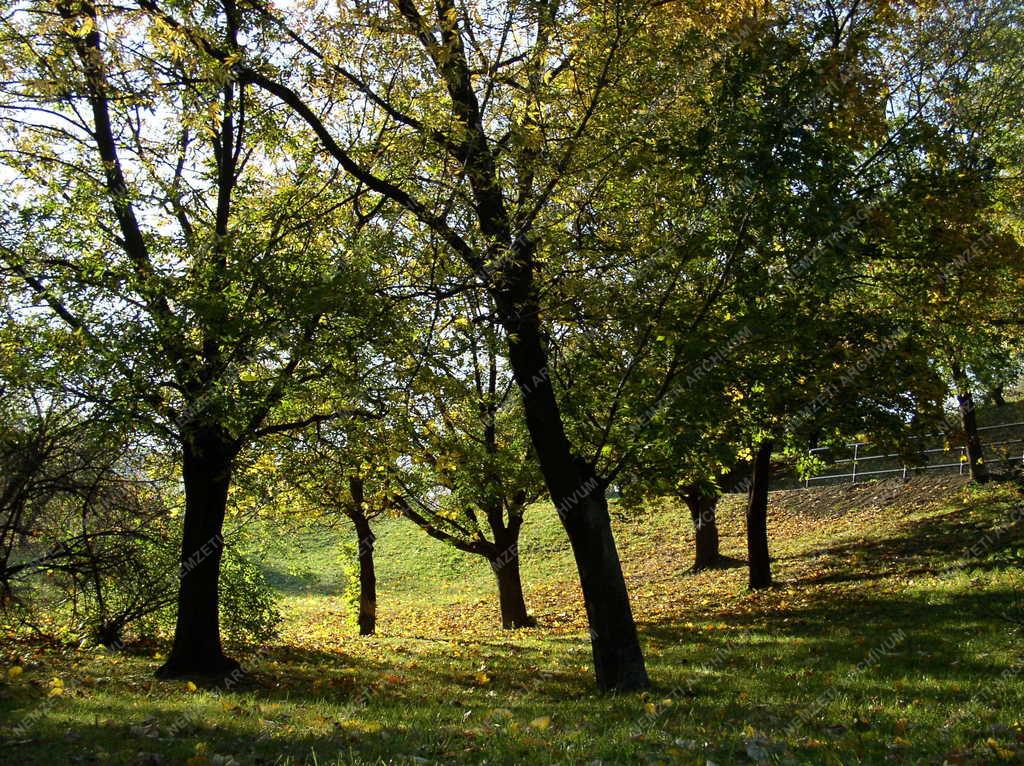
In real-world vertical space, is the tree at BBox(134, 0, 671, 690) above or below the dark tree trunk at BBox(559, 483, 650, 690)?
above

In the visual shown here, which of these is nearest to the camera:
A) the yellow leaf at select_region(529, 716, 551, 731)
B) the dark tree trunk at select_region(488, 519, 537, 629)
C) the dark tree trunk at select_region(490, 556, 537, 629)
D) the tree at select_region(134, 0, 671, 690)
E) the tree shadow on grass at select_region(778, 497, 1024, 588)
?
the yellow leaf at select_region(529, 716, 551, 731)

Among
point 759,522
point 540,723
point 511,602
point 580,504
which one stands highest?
point 580,504

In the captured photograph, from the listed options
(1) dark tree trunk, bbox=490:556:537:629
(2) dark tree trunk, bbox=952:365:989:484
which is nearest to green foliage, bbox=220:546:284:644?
(1) dark tree trunk, bbox=490:556:537:629

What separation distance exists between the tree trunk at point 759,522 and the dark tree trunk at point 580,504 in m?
9.01

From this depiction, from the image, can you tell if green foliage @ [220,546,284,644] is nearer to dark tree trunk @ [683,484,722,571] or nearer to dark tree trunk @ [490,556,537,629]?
dark tree trunk @ [490,556,537,629]

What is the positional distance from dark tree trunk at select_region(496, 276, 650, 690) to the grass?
57 cm

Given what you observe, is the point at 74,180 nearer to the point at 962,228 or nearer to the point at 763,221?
the point at 763,221

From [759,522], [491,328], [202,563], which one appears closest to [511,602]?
[759,522]

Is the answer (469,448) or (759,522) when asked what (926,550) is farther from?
(469,448)

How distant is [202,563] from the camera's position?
36.0 ft

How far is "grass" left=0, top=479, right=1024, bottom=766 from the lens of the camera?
18.6ft

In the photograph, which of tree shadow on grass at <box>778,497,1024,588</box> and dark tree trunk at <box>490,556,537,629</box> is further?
dark tree trunk at <box>490,556,537,629</box>

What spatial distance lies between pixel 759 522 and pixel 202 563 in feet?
40.5

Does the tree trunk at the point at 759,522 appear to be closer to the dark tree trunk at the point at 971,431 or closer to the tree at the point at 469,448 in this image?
the tree at the point at 469,448
